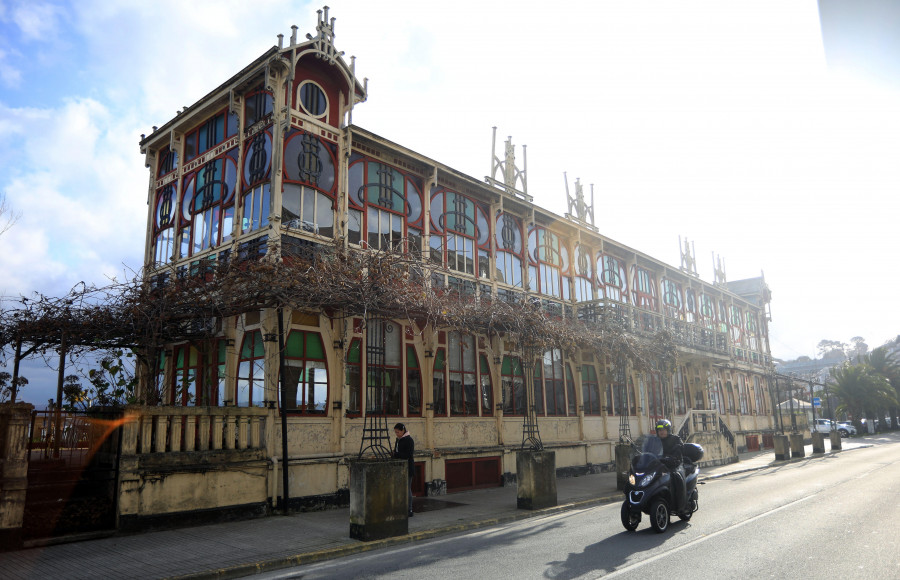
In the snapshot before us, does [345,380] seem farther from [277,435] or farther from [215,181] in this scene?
[215,181]

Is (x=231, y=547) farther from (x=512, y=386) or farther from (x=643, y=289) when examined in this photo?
(x=643, y=289)

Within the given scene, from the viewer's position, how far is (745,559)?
783 centimetres

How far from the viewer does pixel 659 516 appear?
993 cm

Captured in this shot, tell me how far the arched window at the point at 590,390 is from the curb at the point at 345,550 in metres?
10.2

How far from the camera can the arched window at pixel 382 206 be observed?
16406 mm

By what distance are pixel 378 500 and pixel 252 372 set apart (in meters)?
5.36

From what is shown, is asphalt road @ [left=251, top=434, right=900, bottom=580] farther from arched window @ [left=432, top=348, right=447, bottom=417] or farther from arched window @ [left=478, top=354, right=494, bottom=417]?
arched window @ [left=478, top=354, right=494, bottom=417]

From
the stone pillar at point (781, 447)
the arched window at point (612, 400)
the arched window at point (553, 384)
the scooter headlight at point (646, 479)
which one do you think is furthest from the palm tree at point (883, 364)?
the scooter headlight at point (646, 479)

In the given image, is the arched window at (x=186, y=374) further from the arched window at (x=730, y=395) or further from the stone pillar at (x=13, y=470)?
the arched window at (x=730, y=395)

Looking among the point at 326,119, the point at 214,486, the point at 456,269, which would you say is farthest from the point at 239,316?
the point at 456,269

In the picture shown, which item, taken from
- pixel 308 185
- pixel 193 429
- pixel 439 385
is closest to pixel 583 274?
pixel 439 385

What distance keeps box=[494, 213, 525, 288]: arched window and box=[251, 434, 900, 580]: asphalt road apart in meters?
9.55

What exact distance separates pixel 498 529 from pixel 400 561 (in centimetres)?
327

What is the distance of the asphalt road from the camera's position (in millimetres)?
7438
